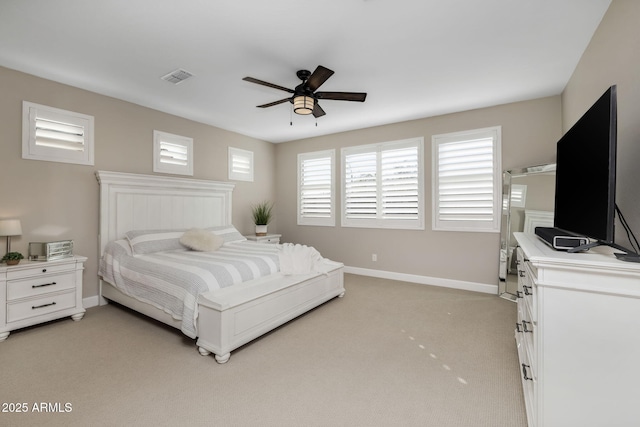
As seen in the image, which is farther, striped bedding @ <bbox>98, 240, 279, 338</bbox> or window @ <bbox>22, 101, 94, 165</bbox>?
window @ <bbox>22, 101, 94, 165</bbox>

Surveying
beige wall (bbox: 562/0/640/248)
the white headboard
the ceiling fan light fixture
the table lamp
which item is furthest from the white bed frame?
beige wall (bbox: 562/0/640/248)

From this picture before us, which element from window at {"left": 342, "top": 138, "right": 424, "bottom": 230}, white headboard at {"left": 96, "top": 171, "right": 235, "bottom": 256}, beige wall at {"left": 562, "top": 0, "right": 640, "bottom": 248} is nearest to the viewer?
beige wall at {"left": 562, "top": 0, "right": 640, "bottom": 248}

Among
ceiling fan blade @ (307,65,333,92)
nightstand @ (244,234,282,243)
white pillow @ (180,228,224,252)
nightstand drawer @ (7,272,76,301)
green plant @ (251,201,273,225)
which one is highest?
ceiling fan blade @ (307,65,333,92)

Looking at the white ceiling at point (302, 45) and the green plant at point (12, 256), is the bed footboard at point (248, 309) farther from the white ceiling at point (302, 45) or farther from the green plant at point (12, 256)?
the white ceiling at point (302, 45)

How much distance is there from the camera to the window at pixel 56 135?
3.10 metres

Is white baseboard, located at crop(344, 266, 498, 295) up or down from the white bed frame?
down

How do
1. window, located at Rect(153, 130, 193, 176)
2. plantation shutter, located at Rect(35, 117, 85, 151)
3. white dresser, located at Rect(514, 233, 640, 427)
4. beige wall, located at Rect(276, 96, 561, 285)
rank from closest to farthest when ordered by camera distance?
white dresser, located at Rect(514, 233, 640, 427) < plantation shutter, located at Rect(35, 117, 85, 151) < beige wall, located at Rect(276, 96, 561, 285) < window, located at Rect(153, 130, 193, 176)

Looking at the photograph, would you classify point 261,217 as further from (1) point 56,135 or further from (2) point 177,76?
(1) point 56,135

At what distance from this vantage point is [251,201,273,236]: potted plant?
18.1 ft

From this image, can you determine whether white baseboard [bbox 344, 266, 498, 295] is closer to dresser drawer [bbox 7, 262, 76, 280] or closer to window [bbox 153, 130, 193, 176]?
window [bbox 153, 130, 193, 176]

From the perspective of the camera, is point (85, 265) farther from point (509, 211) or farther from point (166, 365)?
point (509, 211)

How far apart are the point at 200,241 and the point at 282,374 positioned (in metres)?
2.20

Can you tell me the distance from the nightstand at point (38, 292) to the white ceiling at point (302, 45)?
2063 millimetres

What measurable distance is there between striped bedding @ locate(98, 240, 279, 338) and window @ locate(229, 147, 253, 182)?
206 centimetres
